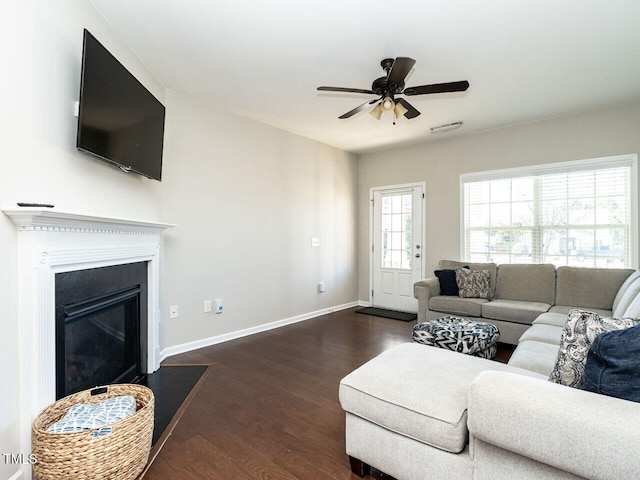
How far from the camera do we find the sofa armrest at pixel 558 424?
0.94 metres

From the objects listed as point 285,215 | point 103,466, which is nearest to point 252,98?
point 285,215

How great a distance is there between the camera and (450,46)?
8.25 ft

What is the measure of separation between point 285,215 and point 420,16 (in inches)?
110

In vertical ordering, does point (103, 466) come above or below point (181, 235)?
below

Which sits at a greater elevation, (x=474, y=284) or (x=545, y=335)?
(x=474, y=284)

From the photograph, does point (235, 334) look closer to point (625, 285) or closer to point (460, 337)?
point (460, 337)

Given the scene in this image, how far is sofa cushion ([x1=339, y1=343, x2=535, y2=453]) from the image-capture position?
1.30 metres

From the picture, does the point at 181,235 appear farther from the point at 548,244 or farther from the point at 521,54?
the point at 548,244

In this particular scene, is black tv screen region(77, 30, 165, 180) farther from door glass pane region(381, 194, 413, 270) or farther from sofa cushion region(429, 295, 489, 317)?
door glass pane region(381, 194, 413, 270)

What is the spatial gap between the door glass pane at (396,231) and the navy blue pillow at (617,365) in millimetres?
4172

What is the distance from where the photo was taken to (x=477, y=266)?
4250 millimetres

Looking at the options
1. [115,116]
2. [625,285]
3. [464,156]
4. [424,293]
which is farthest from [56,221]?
[464,156]

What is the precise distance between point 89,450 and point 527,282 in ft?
13.8

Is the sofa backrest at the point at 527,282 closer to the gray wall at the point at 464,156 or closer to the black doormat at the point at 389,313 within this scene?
the gray wall at the point at 464,156
